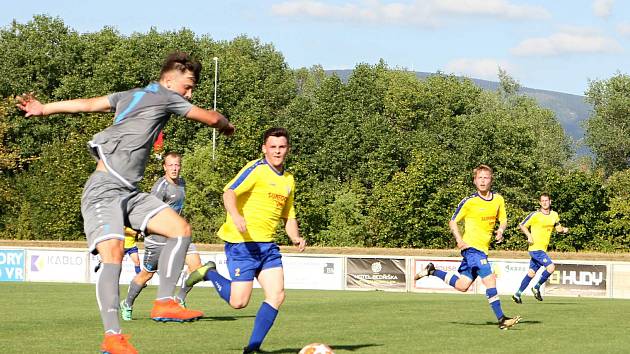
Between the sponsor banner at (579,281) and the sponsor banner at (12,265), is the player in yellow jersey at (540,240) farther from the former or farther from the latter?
the sponsor banner at (12,265)

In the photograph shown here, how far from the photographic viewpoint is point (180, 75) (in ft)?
28.7

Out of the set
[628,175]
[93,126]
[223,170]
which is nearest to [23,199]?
[93,126]

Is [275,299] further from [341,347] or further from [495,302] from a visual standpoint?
[495,302]

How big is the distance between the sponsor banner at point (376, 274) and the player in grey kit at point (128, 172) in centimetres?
2558

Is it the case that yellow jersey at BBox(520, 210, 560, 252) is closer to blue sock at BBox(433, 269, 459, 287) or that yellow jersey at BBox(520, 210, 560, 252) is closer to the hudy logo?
the hudy logo

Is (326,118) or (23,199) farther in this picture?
(326,118)

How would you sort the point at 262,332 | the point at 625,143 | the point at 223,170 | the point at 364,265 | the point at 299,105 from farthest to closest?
1. the point at 625,143
2. the point at 299,105
3. the point at 223,170
4. the point at 364,265
5. the point at 262,332

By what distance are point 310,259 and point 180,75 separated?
2644 centimetres

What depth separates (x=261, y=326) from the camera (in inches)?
410

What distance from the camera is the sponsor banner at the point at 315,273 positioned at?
113 ft

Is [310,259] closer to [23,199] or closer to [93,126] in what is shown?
[93,126]

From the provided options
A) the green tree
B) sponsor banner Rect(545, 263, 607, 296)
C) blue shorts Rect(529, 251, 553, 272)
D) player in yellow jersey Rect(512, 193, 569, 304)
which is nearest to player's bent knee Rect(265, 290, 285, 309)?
player in yellow jersey Rect(512, 193, 569, 304)

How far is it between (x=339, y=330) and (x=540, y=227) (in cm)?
1259

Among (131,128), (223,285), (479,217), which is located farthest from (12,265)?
(131,128)
